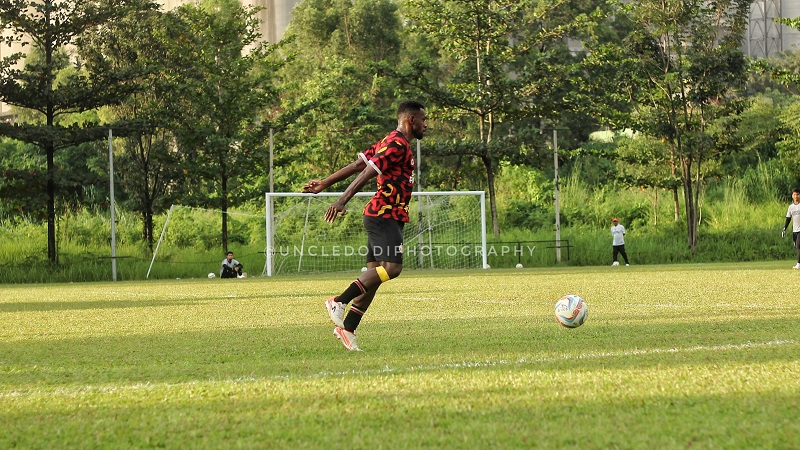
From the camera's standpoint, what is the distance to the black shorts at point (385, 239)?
795 cm

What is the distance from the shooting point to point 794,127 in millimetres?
40750

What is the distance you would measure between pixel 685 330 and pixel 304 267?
23875mm

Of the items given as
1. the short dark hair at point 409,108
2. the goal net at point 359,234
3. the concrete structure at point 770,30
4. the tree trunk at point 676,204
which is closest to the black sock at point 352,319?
the short dark hair at point 409,108

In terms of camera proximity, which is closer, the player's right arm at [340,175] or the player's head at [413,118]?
the player's right arm at [340,175]

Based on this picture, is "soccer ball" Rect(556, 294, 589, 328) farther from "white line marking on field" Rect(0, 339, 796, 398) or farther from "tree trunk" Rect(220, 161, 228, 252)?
"tree trunk" Rect(220, 161, 228, 252)

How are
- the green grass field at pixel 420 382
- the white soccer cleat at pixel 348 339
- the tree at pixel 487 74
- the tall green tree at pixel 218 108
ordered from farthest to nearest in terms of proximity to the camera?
the tree at pixel 487 74 < the tall green tree at pixel 218 108 < the white soccer cleat at pixel 348 339 < the green grass field at pixel 420 382

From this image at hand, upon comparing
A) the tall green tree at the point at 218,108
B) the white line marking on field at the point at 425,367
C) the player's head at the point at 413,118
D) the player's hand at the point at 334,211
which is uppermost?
the tall green tree at the point at 218,108

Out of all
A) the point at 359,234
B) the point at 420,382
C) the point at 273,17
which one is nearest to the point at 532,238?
the point at 359,234

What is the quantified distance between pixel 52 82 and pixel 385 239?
2912 cm

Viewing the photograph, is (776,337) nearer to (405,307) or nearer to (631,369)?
(631,369)

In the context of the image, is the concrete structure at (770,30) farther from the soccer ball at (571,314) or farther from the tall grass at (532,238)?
the soccer ball at (571,314)

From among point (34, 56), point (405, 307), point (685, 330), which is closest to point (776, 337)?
point (685, 330)

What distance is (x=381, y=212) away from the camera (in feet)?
26.2

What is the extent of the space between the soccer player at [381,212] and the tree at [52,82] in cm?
2724
